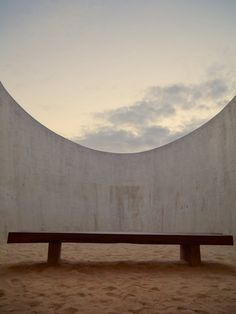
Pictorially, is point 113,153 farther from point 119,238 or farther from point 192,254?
point 119,238

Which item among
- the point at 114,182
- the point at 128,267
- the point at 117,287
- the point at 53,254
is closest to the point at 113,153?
the point at 114,182

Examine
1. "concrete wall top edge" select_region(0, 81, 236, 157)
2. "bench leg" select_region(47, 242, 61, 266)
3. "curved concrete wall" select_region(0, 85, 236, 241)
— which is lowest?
"bench leg" select_region(47, 242, 61, 266)

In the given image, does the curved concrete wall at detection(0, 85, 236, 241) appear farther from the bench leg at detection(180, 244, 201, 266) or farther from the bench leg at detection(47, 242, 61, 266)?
the bench leg at detection(180, 244, 201, 266)

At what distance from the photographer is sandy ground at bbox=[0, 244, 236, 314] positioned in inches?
86.0

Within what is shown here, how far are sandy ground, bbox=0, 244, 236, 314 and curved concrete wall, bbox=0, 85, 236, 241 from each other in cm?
423

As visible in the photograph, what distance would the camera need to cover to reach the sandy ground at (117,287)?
7.17 ft

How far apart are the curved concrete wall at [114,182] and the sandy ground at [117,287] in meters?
4.23

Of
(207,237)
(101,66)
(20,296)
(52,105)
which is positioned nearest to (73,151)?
(52,105)

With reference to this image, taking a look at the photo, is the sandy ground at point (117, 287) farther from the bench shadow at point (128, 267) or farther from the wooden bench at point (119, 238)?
the wooden bench at point (119, 238)

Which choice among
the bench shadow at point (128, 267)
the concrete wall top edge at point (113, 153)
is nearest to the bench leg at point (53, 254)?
the bench shadow at point (128, 267)

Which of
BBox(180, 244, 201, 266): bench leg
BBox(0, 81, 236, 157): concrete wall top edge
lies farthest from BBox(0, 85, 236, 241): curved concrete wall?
BBox(180, 244, 201, 266): bench leg

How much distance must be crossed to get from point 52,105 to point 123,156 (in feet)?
11.0

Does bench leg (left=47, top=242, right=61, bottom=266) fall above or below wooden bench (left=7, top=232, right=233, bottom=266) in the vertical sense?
below

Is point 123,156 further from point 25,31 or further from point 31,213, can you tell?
point 25,31
